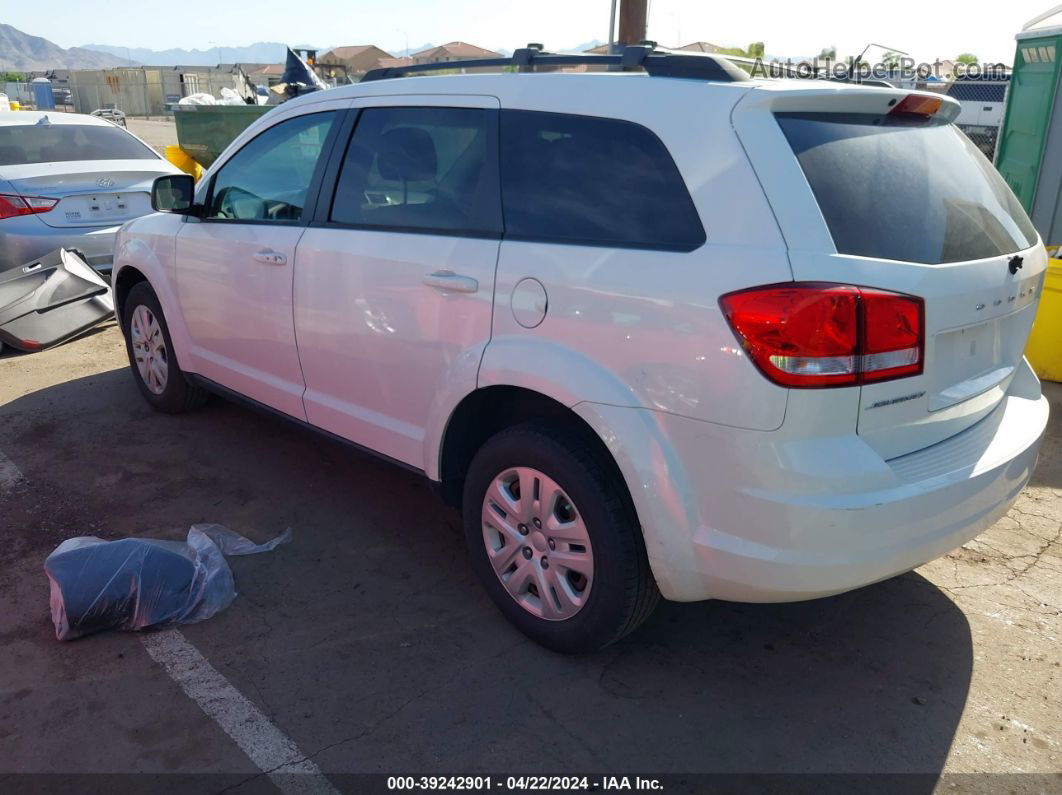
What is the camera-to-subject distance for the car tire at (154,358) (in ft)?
16.5

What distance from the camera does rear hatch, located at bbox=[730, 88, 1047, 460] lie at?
2398 mm

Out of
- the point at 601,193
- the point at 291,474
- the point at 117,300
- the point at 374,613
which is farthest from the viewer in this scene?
the point at 117,300

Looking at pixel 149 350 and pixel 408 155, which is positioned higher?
pixel 408 155

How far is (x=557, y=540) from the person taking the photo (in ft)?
9.57

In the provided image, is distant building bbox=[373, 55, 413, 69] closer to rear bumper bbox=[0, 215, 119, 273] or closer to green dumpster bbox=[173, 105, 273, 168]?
green dumpster bbox=[173, 105, 273, 168]

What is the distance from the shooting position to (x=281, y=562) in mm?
3678

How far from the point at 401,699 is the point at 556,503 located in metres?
0.79

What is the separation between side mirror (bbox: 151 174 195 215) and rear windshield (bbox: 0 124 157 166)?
380cm

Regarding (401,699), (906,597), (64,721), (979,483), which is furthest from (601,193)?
(64,721)

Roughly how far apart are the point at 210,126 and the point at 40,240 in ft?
16.6

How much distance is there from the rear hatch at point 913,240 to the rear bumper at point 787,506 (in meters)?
0.11

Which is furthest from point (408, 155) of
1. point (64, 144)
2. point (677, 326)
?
point (64, 144)

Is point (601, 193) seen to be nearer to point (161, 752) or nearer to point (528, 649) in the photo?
point (528, 649)

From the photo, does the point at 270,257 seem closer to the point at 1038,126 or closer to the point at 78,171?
the point at 78,171
